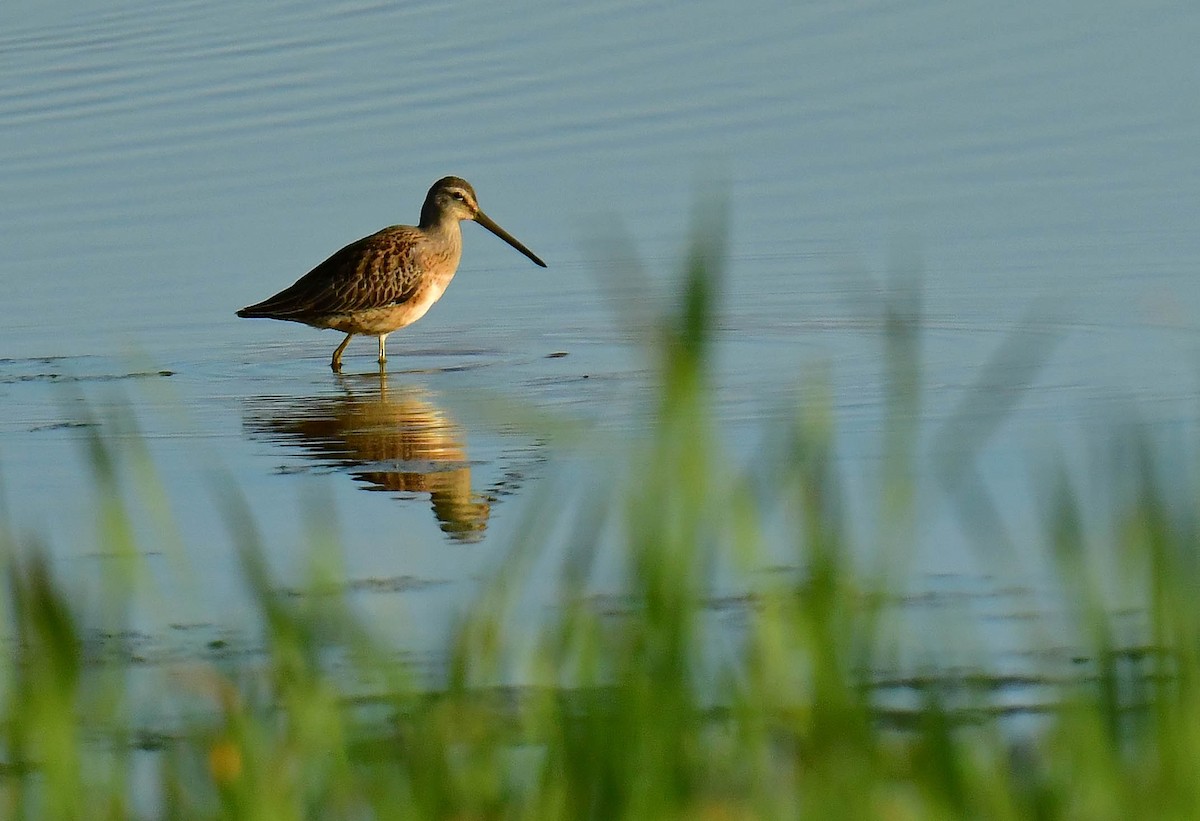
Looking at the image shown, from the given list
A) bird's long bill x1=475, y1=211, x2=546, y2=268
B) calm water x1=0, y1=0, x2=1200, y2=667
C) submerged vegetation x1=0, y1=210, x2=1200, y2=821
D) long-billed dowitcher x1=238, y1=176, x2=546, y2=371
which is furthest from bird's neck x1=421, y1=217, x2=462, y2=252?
submerged vegetation x1=0, y1=210, x2=1200, y2=821

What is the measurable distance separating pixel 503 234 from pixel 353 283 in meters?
1.12

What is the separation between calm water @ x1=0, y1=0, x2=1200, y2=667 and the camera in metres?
8.27

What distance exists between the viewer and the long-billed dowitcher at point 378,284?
1138cm

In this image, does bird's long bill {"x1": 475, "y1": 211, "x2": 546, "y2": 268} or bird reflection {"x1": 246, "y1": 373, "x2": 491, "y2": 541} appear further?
bird's long bill {"x1": 475, "y1": 211, "x2": 546, "y2": 268}

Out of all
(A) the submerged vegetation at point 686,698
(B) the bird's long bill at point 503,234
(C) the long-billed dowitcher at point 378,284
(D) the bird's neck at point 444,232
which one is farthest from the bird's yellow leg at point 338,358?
(A) the submerged vegetation at point 686,698

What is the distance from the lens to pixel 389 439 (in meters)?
9.19

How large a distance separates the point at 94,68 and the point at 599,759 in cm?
1566

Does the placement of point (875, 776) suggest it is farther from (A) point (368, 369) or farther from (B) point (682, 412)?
(A) point (368, 369)

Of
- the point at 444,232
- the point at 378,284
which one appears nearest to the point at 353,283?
the point at 378,284

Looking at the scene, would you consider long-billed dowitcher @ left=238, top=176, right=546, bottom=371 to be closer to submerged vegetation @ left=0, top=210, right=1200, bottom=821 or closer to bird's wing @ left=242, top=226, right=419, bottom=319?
bird's wing @ left=242, top=226, right=419, bottom=319

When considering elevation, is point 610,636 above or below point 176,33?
below

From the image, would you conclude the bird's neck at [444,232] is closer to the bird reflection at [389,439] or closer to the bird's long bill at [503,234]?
the bird's long bill at [503,234]

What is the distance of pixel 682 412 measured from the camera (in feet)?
12.1

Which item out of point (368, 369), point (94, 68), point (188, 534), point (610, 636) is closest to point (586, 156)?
point (368, 369)
